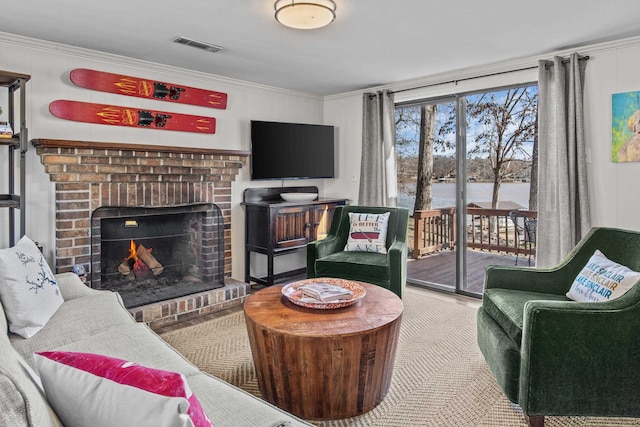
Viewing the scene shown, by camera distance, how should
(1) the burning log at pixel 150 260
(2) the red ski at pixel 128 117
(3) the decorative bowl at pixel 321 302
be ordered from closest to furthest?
(3) the decorative bowl at pixel 321 302
(2) the red ski at pixel 128 117
(1) the burning log at pixel 150 260

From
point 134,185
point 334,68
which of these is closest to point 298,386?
point 134,185

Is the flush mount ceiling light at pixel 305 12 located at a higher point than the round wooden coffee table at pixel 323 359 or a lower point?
higher

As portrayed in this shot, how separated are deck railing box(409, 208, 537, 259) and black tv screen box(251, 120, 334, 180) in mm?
1380

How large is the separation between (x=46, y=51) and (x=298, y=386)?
3147mm

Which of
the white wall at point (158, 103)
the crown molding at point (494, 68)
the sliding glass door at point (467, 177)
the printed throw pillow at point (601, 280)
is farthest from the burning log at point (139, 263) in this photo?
the printed throw pillow at point (601, 280)

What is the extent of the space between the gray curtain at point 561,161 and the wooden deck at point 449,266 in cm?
119

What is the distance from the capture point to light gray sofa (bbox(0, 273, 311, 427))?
31.2 inches

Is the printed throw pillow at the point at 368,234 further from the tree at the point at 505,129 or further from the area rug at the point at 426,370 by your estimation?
the tree at the point at 505,129

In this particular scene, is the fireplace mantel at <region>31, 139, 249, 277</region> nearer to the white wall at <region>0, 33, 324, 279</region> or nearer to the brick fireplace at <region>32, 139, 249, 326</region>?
the brick fireplace at <region>32, 139, 249, 326</region>

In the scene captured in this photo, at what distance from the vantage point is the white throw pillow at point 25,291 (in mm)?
2020

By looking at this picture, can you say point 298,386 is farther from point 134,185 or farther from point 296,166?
point 296,166

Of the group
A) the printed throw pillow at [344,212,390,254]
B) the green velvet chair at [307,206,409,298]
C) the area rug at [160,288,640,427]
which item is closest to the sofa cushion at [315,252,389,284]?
the green velvet chair at [307,206,409,298]

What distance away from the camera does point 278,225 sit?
14.5 ft

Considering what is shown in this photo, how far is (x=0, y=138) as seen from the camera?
275 centimetres
